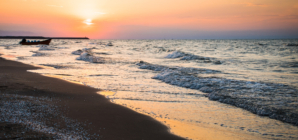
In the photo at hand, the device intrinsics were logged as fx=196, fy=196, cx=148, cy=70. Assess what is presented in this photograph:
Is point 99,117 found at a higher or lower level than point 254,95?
lower

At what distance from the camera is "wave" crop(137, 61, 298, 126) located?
5.28 metres

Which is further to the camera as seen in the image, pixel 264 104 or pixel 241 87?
pixel 241 87

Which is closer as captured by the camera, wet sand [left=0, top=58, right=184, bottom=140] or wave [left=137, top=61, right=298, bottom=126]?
wet sand [left=0, top=58, right=184, bottom=140]

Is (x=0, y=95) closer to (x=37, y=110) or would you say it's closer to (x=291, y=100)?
(x=37, y=110)

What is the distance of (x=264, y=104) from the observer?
19.2 ft

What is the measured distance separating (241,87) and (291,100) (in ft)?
6.24

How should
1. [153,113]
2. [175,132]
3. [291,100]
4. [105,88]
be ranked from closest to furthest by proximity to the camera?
1. [175,132]
2. [153,113]
3. [291,100]
4. [105,88]

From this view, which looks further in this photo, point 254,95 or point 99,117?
point 254,95

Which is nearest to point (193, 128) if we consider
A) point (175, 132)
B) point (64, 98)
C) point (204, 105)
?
point (175, 132)

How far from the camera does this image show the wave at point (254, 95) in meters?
5.28

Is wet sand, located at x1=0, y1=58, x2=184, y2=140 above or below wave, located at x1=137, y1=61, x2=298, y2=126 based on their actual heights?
below

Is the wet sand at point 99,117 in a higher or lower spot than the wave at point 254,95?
lower

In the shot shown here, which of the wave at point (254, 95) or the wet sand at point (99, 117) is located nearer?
the wet sand at point (99, 117)

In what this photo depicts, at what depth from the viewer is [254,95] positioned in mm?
6852
